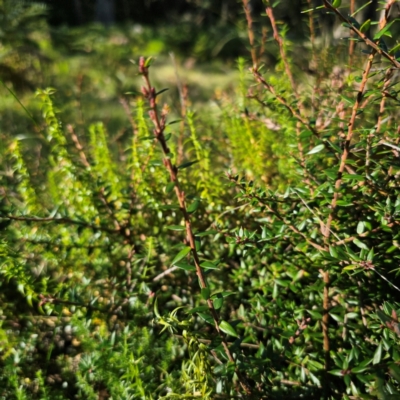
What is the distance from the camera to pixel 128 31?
897 centimetres

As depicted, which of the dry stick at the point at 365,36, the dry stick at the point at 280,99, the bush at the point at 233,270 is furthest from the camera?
the dry stick at the point at 280,99

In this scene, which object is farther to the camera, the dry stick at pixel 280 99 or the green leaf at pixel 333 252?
the dry stick at pixel 280 99

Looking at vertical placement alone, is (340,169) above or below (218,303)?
above

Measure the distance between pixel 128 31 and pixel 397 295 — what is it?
897cm

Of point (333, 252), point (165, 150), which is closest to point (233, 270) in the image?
point (333, 252)

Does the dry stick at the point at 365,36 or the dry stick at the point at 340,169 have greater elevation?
the dry stick at the point at 365,36

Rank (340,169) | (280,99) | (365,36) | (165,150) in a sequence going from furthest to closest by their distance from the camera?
(280,99), (340,169), (365,36), (165,150)

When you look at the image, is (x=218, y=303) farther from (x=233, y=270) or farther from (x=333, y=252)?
(x=233, y=270)

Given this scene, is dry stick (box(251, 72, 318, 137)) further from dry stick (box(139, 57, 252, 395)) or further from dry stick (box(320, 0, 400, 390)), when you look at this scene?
dry stick (box(139, 57, 252, 395))

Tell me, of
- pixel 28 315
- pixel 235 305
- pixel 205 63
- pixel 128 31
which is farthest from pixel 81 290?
pixel 128 31

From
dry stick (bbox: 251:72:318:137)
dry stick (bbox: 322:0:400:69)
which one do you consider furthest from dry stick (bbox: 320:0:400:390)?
dry stick (bbox: 251:72:318:137)

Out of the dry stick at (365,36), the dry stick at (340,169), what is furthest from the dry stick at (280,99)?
the dry stick at (365,36)

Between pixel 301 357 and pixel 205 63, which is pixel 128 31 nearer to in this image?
pixel 205 63

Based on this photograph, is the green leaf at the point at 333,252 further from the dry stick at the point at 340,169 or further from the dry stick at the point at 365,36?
the dry stick at the point at 365,36
